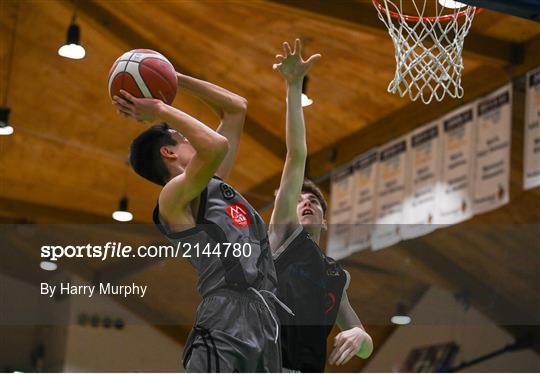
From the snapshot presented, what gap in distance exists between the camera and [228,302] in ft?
14.6

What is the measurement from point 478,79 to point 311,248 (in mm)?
5882

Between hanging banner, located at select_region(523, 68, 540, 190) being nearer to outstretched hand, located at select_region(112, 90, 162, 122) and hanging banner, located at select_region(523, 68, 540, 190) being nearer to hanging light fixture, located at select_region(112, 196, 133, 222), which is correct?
hanging light fixture, located at select_region(112, 196, 133, 222)

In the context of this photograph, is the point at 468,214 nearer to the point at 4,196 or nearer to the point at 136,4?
the point at 136,4

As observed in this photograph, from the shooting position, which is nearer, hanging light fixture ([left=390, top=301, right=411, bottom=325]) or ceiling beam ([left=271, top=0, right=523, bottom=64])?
hanging light fixture ([left=390, top=301, right=411, bottom=325])

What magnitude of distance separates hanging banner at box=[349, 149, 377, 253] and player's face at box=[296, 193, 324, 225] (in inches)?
215

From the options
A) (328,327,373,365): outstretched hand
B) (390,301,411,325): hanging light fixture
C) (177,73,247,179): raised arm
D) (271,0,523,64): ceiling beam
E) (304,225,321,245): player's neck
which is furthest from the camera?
(271,0,523,64): ceiling beam

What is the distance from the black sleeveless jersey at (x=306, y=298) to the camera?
5.19 metres

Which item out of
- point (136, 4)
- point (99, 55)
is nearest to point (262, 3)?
point (136, 4)

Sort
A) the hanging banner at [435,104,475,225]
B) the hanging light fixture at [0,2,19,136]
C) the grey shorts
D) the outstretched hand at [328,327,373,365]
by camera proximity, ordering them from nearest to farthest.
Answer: the grey shorts
the outstretched hand at [328,327,373,365]
the hanging banner at [435,104,475,225]
the hanging light fixture at [0,2,19,136]

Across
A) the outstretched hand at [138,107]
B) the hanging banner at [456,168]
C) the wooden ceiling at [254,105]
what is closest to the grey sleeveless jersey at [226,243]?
the outstretched hand at [138,107]

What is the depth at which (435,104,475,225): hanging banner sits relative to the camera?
10477 mm

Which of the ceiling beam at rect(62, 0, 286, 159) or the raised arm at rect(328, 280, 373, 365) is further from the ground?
the ceiling beam at rect(62, 0, 286, 159)

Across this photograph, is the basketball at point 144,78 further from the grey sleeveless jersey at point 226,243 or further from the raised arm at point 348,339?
the raised arm at point 348,339

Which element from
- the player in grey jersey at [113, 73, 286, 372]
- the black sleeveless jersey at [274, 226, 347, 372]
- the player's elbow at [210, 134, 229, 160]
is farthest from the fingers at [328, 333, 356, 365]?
the player's elbow at [210, 134, 229, 160]
